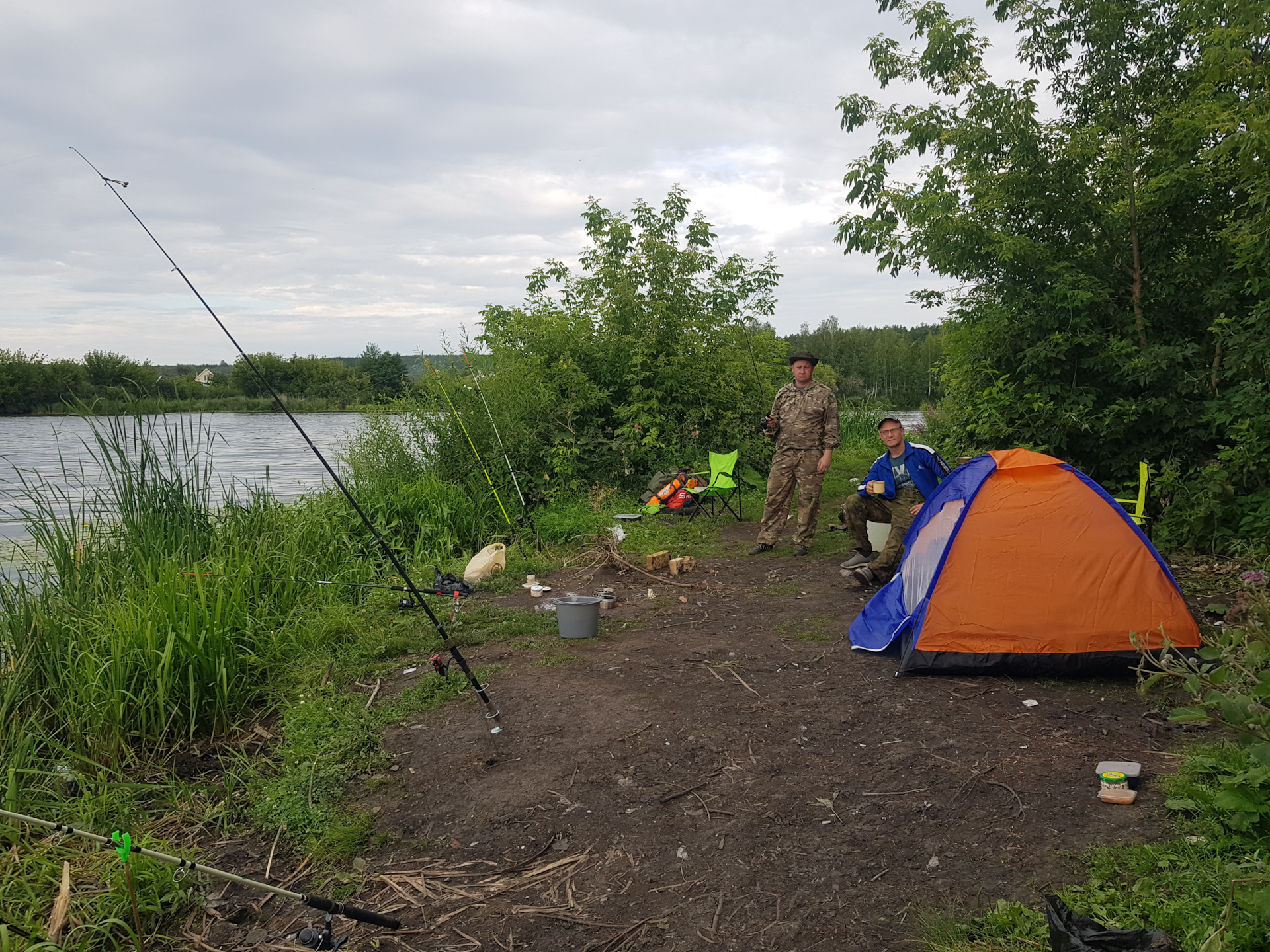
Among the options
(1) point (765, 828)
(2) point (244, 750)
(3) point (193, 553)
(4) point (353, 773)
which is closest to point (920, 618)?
(1) point (765, 828)

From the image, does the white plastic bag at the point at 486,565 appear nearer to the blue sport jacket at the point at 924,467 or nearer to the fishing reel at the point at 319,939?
the blue sport jacket at the point at 924,467

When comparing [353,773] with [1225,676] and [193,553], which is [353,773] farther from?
[1225,676]

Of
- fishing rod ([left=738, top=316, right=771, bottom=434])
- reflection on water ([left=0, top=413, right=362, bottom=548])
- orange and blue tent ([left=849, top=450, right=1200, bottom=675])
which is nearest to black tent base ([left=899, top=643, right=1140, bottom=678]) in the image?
orange and blue tent ([left=849, top=450, right=1200, bottom=675])

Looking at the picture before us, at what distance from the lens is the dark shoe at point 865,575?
6055 millimetres

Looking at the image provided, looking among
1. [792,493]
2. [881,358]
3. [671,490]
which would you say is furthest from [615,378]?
[881,358]

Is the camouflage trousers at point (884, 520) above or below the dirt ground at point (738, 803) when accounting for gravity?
above

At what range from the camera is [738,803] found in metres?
3.10

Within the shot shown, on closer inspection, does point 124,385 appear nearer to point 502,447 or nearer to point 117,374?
point 117,374

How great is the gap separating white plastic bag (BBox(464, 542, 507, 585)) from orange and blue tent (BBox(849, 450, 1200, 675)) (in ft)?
12.0

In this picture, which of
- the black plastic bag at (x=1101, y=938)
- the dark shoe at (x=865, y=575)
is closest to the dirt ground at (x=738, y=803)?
the black plastic bag at (x=1101, y=938)

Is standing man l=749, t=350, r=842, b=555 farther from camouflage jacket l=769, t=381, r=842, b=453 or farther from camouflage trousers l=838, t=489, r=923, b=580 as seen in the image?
camouflage trousers l=838, t=489, r=923, b=580

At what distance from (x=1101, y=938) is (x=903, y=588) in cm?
286

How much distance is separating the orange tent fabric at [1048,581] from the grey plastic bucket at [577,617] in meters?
2.08

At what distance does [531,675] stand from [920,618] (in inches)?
87.2
